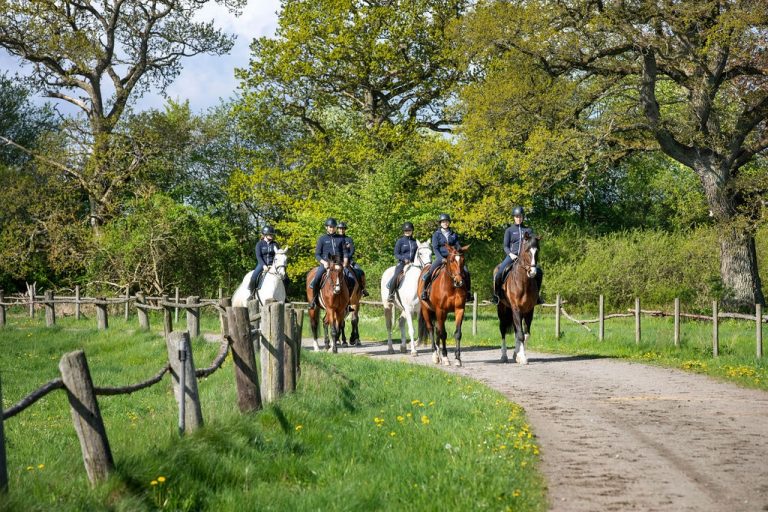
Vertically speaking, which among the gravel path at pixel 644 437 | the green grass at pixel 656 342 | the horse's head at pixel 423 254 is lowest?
the gravel path at pixel 644 437

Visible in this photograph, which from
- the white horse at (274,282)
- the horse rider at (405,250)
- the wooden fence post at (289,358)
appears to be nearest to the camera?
the wooden fence post at (289,358)

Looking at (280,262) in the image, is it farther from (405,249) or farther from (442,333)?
(442,333)

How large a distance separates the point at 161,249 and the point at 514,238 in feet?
82.0

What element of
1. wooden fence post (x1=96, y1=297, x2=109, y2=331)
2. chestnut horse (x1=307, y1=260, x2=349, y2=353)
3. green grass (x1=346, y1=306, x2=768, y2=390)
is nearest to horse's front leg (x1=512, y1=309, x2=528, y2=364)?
green grass (x1=346, y1=306, x2=768, y2=390)

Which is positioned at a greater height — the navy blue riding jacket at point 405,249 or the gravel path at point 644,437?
the navy blue riding jacket at point 405,249

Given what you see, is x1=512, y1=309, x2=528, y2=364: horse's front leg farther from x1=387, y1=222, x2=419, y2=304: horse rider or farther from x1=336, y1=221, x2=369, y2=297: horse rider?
x1=336, y1=221, x2=369, y2=297: horse rider

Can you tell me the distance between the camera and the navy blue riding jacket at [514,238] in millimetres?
18328

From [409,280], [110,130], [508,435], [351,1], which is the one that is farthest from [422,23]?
[508,435]

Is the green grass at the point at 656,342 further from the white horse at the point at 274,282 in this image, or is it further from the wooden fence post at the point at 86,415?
the wooden fence post at the point at 86,415

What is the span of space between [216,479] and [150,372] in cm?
1136

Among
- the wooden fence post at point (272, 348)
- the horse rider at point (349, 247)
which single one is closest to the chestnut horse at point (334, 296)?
the horse rider at point (349, 247)

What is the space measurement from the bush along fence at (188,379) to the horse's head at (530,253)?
5292 millimetres

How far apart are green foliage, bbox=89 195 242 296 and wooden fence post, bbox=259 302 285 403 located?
2865 cm

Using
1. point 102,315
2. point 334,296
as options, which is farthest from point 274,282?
point 102,315
